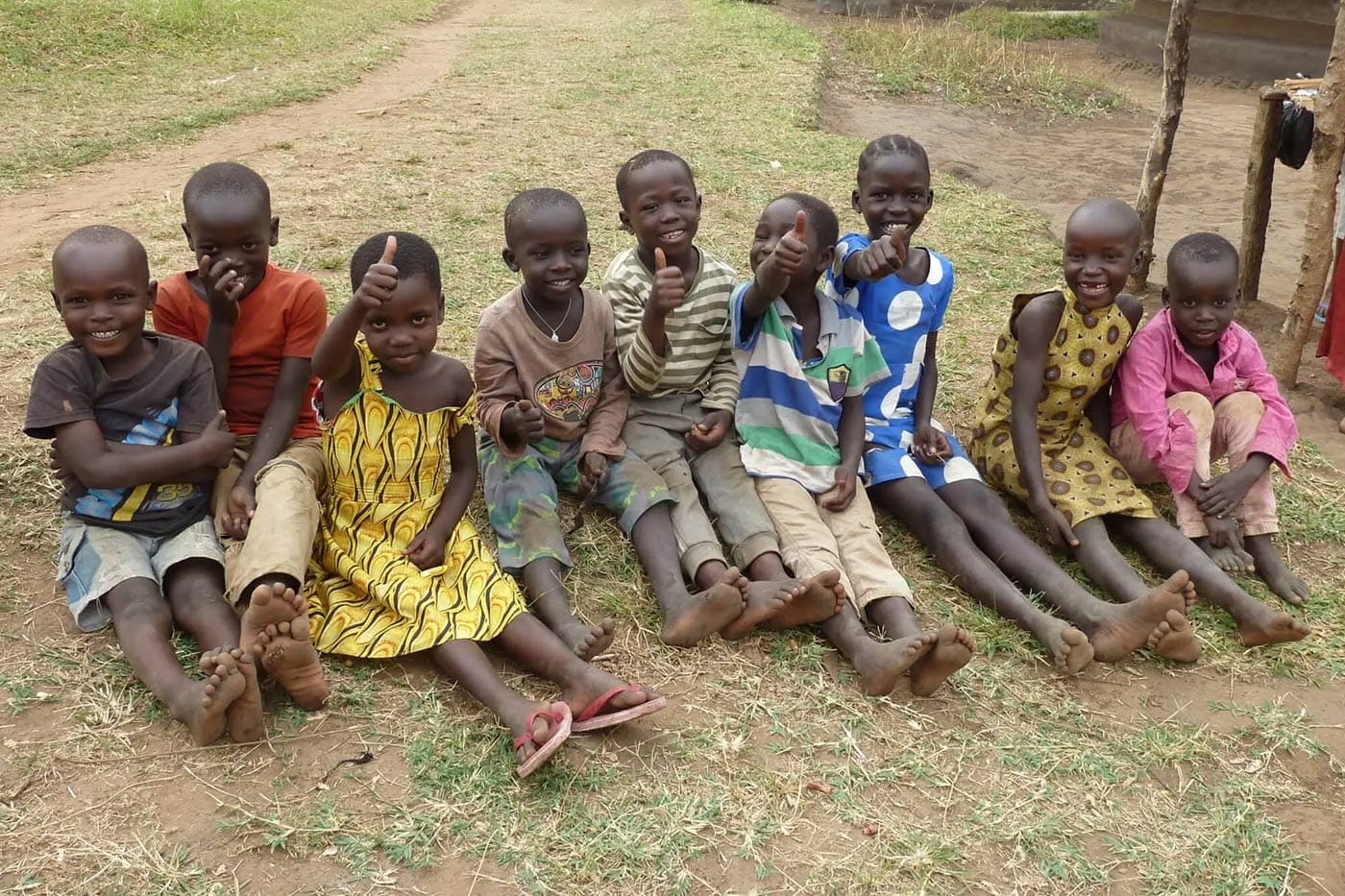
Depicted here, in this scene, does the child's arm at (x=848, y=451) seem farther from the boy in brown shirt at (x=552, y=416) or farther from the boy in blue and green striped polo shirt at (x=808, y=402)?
the boy in brown shirt at (x=552, y=416)

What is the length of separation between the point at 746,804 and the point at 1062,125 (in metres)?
9.75

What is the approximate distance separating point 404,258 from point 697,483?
1.11 m

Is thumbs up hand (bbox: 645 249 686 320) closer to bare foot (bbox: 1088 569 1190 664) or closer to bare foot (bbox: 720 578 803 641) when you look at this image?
bare foot (bbox: 720 578 803 641)

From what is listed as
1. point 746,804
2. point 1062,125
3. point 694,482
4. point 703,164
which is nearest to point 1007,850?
point 746,804

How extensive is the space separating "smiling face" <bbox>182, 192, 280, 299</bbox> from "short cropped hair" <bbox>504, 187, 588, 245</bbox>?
63 cm

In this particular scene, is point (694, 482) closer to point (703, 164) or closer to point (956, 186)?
point (703, 164)

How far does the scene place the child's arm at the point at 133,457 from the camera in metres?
2.54

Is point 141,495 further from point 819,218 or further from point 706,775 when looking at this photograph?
point 819,218

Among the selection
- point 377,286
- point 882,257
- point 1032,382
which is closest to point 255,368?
point 377,286

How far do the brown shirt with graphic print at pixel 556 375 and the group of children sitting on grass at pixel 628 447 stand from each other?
10 mm

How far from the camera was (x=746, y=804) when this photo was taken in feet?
7.57

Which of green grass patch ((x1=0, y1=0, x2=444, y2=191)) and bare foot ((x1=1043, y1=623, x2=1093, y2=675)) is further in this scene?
green grass patch ((x1=0, y1=0, x2=444, y2=191))

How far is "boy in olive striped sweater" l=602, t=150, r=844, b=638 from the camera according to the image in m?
2.94

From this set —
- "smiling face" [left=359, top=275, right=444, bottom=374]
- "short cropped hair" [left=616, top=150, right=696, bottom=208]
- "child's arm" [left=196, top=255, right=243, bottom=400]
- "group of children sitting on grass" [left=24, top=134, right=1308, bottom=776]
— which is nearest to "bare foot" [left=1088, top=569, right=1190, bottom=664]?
"group of children sitting on grass" [left=24, top=134, right=1308, bottom=776]
